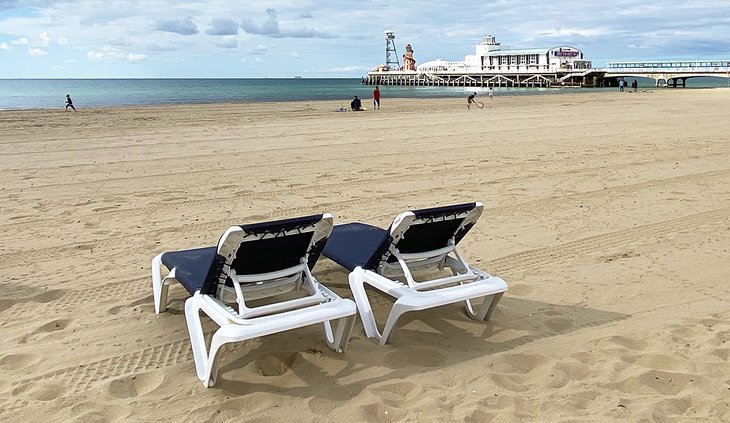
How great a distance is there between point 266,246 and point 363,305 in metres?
0.87

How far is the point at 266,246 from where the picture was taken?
3.88m

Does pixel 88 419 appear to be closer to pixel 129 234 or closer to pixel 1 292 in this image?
pixel 1 292

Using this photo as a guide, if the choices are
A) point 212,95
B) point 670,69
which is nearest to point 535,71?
point 670,69

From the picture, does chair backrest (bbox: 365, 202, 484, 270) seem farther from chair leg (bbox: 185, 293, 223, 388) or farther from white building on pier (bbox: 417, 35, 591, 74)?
white building on pier (bbox: 417, 35, 591, 74)

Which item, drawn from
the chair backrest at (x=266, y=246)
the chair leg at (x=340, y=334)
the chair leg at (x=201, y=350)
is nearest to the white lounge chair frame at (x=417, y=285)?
the chair leg at (x=340, y=334)

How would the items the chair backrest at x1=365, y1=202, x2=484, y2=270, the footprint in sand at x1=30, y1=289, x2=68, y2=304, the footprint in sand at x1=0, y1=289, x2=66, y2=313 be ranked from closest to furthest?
the chair backrest at x1=365, y1=202, x2=484, y2=270, the footprint in sand at x1=0, y1=289, x2=66, y2=313, the footprint in sand at x1=30, y1=289, x2=68, y2=304

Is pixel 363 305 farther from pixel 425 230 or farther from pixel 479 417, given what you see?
pixel 479 417

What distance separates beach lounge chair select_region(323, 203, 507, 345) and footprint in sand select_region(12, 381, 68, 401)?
74.4 inches

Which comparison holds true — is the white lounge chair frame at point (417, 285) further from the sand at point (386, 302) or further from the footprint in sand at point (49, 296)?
the footprint in sand at point (49, 296)

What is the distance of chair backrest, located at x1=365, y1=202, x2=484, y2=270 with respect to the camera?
4207 millimetres

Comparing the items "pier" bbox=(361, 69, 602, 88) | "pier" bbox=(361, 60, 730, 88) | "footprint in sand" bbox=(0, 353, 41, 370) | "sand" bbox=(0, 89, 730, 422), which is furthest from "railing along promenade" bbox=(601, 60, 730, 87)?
"footprint in sand" bbox=(0, 353, 41, 370)

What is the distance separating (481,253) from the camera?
6.23 meters

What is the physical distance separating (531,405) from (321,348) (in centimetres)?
140

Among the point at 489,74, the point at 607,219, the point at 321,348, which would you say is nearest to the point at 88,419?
the point at 321,348
